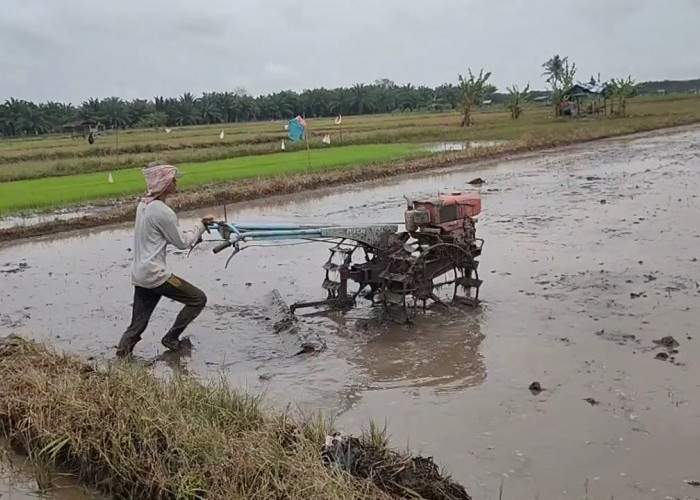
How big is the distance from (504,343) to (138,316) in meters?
Answer: 3.06

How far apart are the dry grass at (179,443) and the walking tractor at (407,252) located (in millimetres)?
2172

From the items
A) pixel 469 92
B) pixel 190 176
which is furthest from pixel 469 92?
pixel 190 176

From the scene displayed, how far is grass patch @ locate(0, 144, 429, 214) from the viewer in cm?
1706

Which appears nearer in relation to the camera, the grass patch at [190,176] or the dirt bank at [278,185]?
the dirt bank at [278,185]

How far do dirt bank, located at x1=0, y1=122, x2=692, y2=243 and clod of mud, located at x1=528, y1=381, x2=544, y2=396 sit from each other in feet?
35.4

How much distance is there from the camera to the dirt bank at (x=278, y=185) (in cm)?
1397

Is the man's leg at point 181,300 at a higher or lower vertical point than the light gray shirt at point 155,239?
lower

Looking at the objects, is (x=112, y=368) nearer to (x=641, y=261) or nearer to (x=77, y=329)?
(x=77, y=329)

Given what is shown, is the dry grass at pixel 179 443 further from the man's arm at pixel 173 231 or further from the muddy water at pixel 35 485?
the man's arm at pixel 173 231

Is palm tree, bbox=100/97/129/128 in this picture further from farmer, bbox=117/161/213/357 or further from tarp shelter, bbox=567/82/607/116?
farmer, bbox=117/161/213/357

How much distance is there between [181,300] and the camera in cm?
632

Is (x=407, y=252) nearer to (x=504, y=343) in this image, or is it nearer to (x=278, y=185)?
(x=504, y=343)

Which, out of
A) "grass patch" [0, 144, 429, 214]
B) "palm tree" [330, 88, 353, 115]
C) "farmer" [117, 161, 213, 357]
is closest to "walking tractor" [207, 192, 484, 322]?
"farmer" [117, 161, 213, 357]

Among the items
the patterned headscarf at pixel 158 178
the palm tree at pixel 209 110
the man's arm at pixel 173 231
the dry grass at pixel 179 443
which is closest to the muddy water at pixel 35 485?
the dry grass at pixel 179 443
